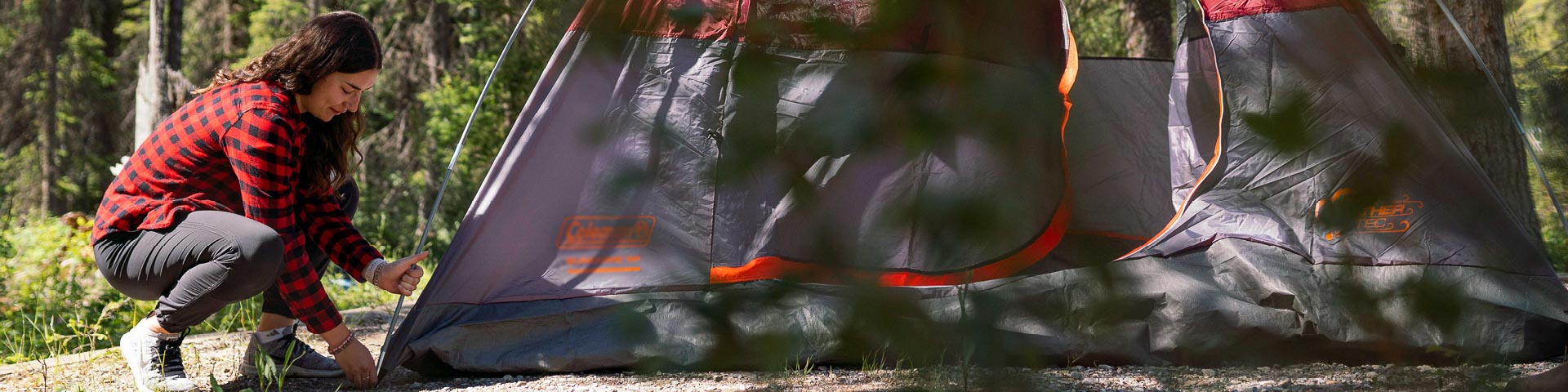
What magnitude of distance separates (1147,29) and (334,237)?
5.21 m

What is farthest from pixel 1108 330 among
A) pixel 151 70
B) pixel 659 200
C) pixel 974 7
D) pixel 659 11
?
pixel 151 70

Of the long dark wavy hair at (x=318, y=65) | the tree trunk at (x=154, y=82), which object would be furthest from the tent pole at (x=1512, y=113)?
the tree trunk at (x=154, y=82)

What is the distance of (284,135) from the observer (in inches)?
86.7

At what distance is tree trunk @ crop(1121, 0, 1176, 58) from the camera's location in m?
6.30

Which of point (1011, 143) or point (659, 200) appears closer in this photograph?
point (1011, 143)

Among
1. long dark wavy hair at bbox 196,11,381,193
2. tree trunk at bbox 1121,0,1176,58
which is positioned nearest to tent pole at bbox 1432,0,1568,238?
long dark wavy hair at bbox 196,11,381,193

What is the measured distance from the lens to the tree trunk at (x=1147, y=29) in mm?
6297

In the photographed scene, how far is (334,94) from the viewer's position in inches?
89.6

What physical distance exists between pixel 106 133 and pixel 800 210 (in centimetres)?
1703

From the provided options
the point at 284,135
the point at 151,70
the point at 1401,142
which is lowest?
the point at 151,70

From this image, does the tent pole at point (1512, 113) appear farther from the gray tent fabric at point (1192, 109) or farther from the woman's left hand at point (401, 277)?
the gray tent fabric at point (1192, 109)

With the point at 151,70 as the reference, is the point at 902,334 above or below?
above

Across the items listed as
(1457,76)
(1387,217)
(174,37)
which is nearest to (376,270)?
(1387,217)

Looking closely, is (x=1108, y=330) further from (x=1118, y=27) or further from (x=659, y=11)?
(x=1118, y=27)
